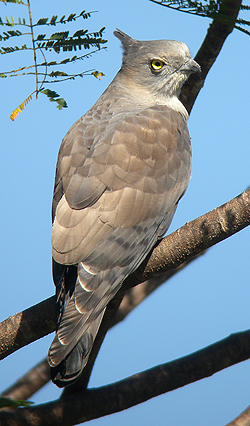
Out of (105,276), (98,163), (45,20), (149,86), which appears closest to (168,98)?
(149,86)

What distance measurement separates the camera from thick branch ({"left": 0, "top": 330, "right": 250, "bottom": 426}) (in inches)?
140

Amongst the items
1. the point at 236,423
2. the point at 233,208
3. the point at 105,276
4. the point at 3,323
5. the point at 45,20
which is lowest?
the point at 236,423

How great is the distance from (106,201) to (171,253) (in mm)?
589

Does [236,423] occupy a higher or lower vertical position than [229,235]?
lower

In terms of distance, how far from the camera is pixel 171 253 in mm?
3141

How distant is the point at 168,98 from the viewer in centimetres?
446

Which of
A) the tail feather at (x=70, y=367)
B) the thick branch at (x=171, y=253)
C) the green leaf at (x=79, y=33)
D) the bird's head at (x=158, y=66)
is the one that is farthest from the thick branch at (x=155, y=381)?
the green leaf at (x=79, y=33)

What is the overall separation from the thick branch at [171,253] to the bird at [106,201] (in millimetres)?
153

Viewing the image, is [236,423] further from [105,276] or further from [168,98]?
[168,98]

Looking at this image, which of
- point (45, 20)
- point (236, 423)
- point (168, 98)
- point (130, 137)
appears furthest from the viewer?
point (168, 98)

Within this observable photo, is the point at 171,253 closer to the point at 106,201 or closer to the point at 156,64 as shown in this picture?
the point at 106,201

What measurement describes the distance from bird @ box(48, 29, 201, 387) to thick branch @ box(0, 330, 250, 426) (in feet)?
2.96

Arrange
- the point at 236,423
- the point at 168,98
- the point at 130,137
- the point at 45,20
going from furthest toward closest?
the point at 168,98, the point at 130,137, the point at 236,423, the point at 45,20

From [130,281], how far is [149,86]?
2.18 meters
